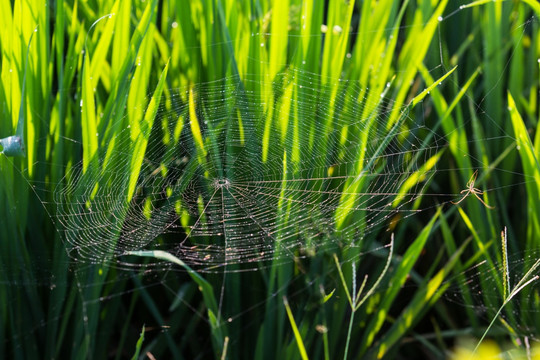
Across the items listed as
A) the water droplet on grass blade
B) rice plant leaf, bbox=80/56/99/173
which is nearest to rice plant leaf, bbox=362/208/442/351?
rice plant leaf, bbox=80/56/99/173

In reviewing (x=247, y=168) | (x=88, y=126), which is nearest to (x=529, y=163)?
(x=247, y=168)

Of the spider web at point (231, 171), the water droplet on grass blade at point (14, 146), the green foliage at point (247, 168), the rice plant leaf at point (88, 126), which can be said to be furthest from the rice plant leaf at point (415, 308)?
the water droplet on grass blade at point (14, 146)

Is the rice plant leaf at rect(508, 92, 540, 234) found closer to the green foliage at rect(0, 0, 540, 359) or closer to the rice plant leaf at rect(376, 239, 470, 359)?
the green foliage at rect(0, 0, 540, 359)

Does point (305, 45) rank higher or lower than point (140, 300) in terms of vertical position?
higher

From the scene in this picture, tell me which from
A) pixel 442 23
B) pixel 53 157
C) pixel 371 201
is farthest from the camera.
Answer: pixel 442 23

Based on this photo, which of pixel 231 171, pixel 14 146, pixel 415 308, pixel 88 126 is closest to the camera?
pixel 14 146

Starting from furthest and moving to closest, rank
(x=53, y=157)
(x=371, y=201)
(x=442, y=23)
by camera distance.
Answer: (x=442, y=23) → (x=371, y=201) → (x=53, y=157)

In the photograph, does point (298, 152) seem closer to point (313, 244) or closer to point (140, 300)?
point (313, 244)

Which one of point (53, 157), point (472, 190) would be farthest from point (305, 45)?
point (53, 157)

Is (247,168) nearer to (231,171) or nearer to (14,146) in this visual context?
(231,171)
